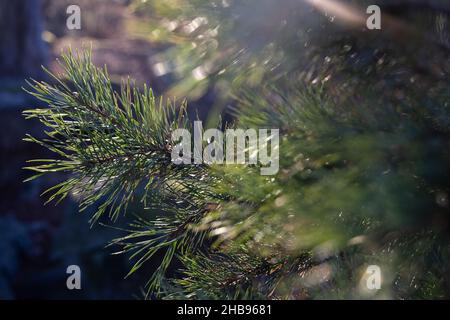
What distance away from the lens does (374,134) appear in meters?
0.57

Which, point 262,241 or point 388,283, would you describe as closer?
point 388,283

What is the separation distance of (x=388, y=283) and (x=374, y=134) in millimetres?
188

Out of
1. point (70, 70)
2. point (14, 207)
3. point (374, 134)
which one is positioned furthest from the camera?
point (14, 207)

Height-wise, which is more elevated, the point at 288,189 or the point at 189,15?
the point at 189,15

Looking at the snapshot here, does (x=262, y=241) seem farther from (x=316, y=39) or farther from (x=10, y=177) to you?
(x=10, y=177)

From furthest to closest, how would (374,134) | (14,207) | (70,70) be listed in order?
(14,207) → (70,70) → (374,134)

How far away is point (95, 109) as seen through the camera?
70 cm

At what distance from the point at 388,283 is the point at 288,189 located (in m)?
0.16

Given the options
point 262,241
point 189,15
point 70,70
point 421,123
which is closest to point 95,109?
point 70,70
